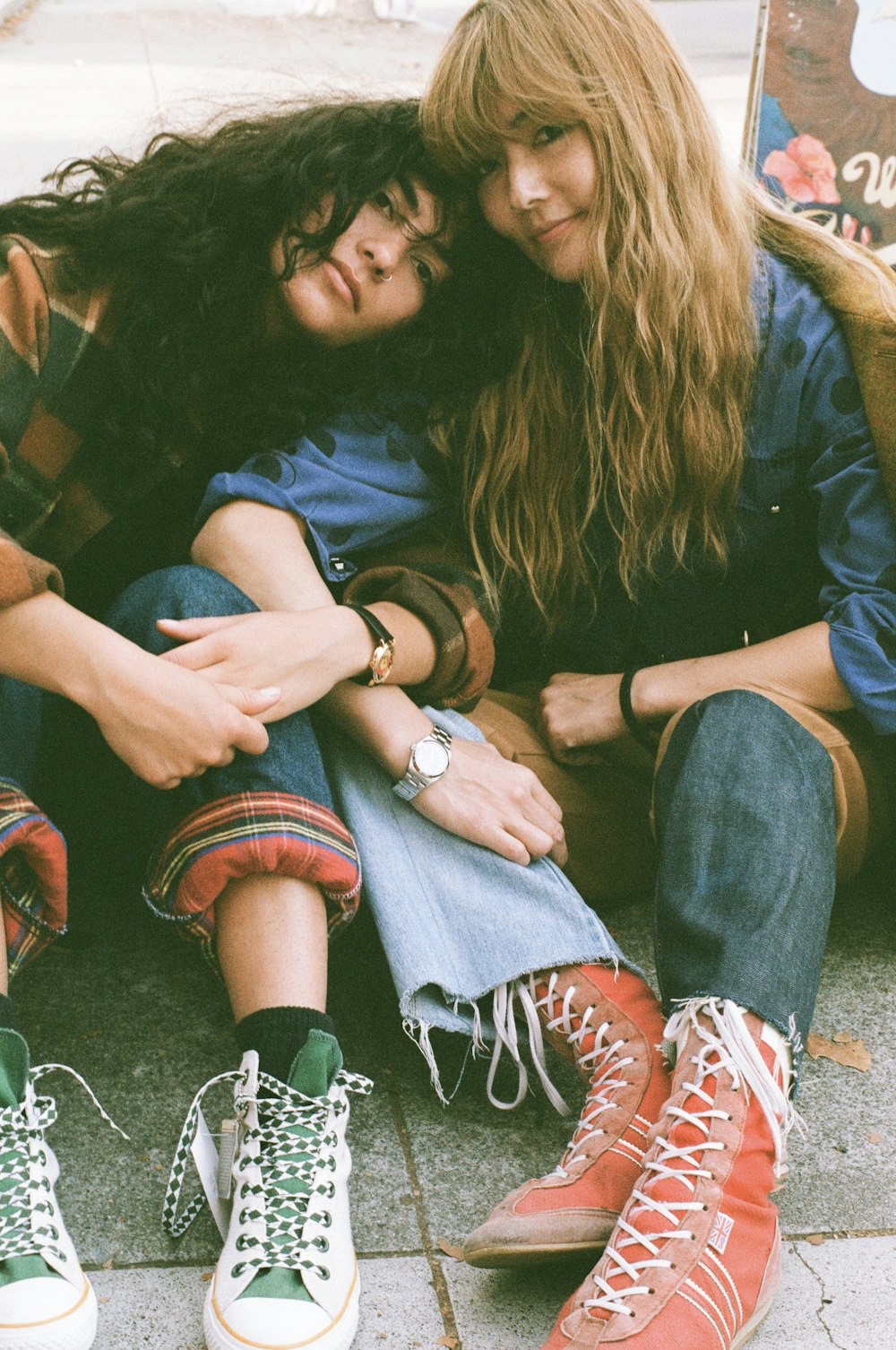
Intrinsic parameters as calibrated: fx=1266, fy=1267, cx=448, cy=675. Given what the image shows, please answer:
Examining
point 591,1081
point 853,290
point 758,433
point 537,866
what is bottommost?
point 591,1081

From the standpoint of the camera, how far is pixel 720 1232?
1405mm

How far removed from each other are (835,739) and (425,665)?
2.05 ft

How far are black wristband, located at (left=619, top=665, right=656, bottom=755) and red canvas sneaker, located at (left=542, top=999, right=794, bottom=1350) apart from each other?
0.58 metres

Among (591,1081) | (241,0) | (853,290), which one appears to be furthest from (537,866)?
(241,0)

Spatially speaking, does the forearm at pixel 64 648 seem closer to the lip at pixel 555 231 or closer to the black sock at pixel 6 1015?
the black sock at pixel 6 1015

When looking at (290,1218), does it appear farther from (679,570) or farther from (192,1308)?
(679,570)

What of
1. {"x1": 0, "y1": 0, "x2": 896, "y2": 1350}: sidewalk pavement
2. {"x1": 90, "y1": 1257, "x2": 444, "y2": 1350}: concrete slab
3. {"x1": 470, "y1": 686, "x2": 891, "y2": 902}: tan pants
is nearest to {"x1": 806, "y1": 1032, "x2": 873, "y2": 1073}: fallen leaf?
{"x1": 0, "y1": 0, "x2": 896, "y2": 1350}: sidewalk pavement

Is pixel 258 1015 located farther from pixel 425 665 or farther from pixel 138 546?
pixel 138 546

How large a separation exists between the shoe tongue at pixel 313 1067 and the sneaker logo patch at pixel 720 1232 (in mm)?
474

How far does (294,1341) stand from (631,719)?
1.07m

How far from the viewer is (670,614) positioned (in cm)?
221

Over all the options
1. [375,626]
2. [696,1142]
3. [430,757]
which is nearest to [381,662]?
[375,626]

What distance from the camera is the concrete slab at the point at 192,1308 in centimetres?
142

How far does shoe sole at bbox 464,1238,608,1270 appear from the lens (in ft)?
4.69
